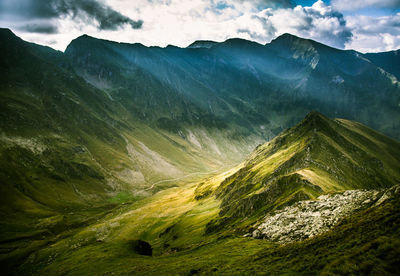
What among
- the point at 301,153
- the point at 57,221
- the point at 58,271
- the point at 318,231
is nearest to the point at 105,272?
the point at 58,271

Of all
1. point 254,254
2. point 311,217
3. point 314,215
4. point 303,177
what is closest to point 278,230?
point 311,217

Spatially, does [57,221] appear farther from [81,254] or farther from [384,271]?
[384,271]

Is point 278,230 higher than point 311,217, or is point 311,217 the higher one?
point 311,217

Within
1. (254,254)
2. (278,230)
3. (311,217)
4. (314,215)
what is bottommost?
(254,254)

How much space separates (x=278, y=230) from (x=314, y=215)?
8.09 meters

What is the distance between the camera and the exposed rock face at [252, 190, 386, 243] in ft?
151

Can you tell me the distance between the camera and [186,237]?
90.7 m

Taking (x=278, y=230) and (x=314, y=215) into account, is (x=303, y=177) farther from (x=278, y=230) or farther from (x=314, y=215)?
(x=278, y=230)

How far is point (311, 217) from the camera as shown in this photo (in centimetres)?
5128

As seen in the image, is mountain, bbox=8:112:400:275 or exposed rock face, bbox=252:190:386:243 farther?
exposed rock face, bbox=252:190:386:243

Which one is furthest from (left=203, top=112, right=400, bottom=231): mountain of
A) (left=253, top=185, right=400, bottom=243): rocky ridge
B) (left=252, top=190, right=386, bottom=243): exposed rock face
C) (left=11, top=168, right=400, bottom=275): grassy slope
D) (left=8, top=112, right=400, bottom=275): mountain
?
(left=11, top=168, right=400, bottom=275): grassy slope

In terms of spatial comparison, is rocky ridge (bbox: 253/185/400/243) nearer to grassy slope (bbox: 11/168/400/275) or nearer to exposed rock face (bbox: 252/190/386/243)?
exposed rock face (bbox: 252/190/386/243)

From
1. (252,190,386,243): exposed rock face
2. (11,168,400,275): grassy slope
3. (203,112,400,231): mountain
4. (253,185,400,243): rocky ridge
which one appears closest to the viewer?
(11,168,400,275): grassy slope

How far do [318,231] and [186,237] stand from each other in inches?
2220
